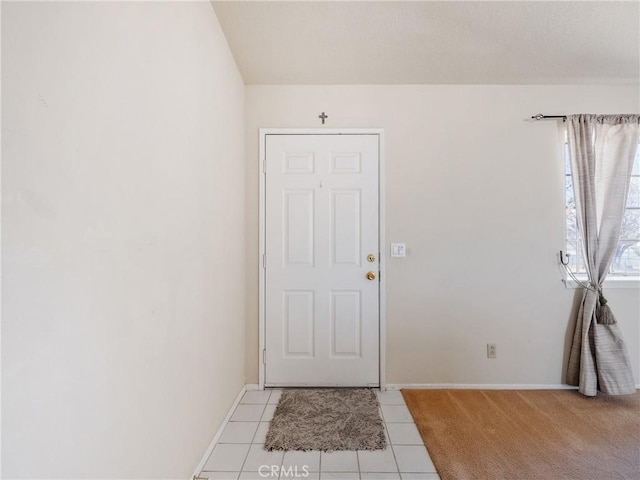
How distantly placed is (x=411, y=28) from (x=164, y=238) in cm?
184

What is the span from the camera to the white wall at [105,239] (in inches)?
26.6

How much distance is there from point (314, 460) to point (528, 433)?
1335 millimetres

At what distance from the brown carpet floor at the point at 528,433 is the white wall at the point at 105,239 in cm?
143

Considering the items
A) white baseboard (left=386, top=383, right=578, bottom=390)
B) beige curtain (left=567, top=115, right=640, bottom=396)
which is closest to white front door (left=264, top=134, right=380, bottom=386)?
white baseboard (left=386, top=383, right=578, bottom=390)

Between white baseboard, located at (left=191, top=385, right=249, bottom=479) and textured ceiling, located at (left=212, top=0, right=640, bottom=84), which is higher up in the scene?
textured ceiling, located at (left=212, top=0, right=640, bottom=84)

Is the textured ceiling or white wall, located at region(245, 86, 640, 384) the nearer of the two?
the textured ceiling

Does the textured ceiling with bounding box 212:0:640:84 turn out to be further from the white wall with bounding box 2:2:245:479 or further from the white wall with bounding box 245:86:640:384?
the white wall with bounding box 2:2:245:479

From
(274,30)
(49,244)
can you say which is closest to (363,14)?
(274,30)

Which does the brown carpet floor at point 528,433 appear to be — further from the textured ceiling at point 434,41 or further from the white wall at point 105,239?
the textured ceiling at point 434,41

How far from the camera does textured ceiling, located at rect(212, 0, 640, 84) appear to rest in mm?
1736

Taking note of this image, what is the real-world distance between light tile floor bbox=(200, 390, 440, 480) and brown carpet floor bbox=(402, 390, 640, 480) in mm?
112

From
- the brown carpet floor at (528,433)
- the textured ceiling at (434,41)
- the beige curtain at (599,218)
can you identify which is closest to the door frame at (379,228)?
the textured ceiling at (434,41)

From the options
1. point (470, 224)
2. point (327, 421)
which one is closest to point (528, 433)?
point (327, 421)

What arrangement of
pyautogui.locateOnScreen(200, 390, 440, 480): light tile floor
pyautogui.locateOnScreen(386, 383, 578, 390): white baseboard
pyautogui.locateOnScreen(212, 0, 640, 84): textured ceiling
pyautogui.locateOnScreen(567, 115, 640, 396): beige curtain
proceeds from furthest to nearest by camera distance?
pyautogui.locateOnScreen(386, 383, 578, 390): white baseboard → pyautogui.locateOnScreen(567, 115, 640, 396): beige curtain → pyautogui.locateOnScreen(212, 0, 640, 84): textured ceiling → pyautogui.locateOnScreen(200, 390, 440, 480): light tile floor
